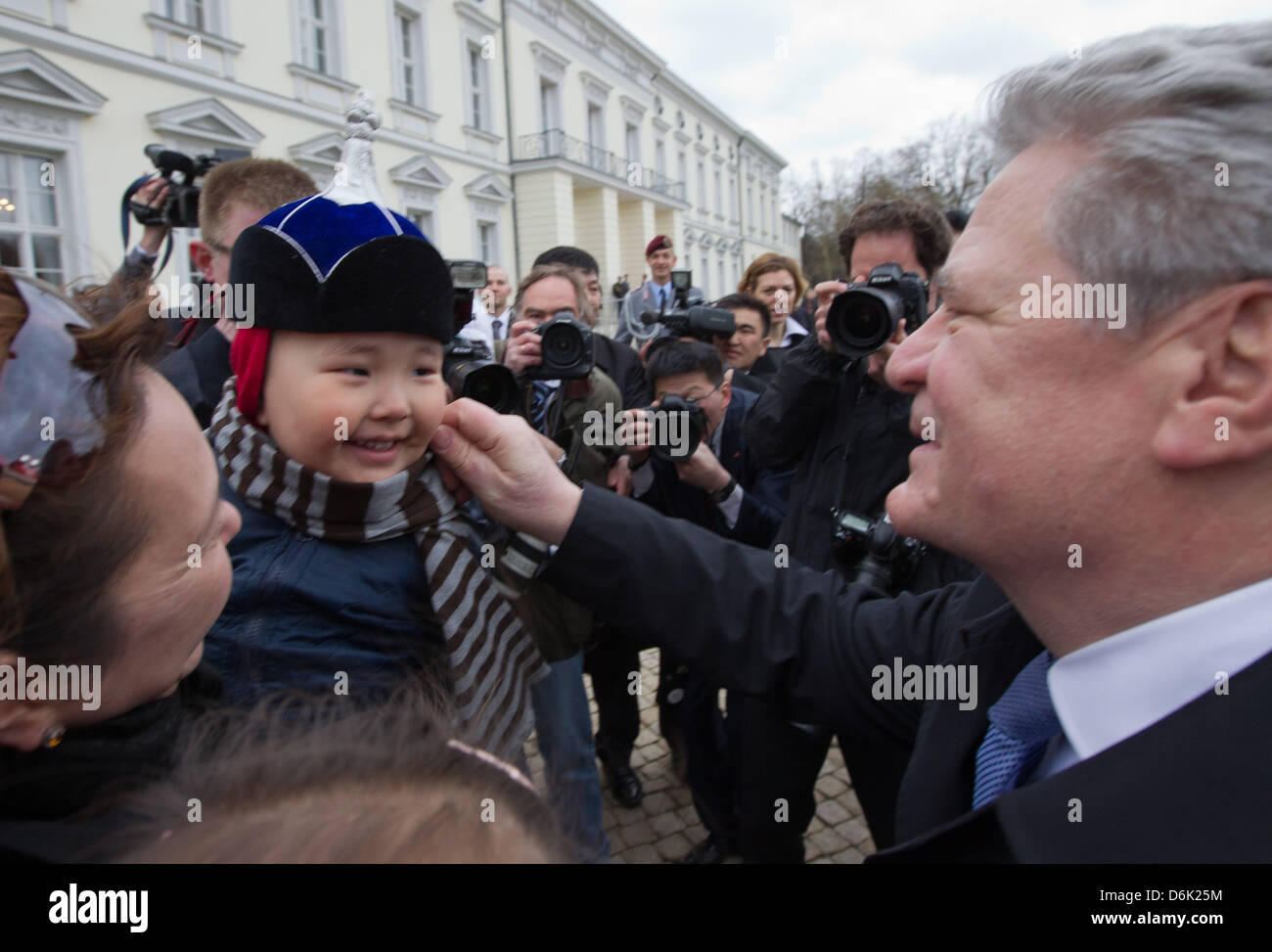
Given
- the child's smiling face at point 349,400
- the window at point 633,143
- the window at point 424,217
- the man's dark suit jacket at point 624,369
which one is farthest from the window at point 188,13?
the window at point 633,143

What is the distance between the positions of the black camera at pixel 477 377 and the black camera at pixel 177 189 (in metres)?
1.90

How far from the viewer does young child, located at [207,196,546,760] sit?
1.46 meters

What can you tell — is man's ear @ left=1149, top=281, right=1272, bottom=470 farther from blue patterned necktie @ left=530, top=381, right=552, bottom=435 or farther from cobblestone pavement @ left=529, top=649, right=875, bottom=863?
cobblestone pavement @ left=529, top=649, right=875, bottom=863

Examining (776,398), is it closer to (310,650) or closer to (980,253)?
(980,253)

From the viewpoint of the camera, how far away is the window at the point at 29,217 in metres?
9.45

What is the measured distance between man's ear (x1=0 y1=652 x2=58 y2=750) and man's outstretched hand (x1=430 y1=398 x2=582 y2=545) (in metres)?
0.87

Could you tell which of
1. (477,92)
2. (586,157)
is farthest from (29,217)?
(586,157)

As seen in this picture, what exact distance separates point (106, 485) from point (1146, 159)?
1344mm

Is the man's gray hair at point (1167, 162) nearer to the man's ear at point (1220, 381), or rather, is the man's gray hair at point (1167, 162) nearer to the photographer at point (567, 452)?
the man's ear at point (1220, 381)

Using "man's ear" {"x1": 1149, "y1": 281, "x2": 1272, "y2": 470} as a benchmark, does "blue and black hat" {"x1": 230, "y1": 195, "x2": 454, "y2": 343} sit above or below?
above

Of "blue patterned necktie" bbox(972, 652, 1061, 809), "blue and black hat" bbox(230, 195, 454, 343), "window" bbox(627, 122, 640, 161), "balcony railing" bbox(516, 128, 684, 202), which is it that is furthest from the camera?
"window" bbox(627, 122, 640, 161)

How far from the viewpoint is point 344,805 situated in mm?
639

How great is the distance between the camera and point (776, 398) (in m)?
2.79

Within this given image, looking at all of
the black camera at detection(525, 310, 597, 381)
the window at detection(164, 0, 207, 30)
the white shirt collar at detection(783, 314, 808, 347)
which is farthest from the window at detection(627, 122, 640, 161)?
the black camera at detection(525, 310, 597, 381)
